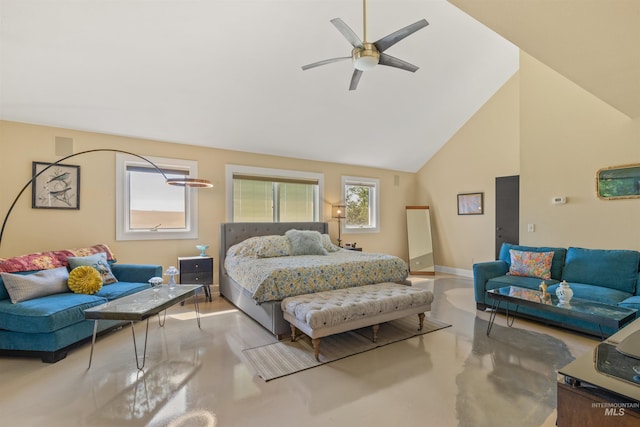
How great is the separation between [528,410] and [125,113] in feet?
17.6

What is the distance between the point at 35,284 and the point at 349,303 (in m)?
3.19

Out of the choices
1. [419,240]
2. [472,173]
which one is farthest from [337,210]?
[472,173]

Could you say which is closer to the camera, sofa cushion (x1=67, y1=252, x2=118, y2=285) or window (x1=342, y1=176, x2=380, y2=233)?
sofa cushion (x1=67, y1=252, x2=118, y2=285)

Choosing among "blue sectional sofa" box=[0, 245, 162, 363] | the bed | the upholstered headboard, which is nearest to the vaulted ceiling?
the upholstered headboard

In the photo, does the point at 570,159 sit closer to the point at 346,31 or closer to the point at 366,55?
the point at 366,55

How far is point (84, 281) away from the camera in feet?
10.5

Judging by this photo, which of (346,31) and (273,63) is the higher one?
(273,63)

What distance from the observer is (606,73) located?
247cm

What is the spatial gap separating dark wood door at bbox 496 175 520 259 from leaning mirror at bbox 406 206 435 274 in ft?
5.05

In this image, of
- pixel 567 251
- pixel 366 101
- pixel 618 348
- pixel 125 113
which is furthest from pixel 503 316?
pixel 125 113

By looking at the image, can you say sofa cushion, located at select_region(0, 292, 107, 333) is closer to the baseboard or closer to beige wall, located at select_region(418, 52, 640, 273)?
beige wall, located at select_region(418, 52, 640, 273)

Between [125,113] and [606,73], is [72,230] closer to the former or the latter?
[125,113]

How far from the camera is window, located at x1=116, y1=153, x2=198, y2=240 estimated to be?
14.5 feet

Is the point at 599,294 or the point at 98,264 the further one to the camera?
the point at 98,264
